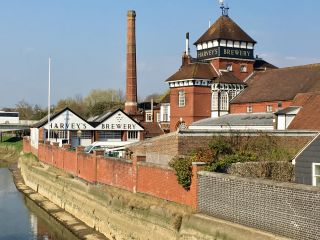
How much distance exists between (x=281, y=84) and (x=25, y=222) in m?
24.4

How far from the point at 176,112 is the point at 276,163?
28544 mm

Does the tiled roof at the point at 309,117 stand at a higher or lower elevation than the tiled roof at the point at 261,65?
lower

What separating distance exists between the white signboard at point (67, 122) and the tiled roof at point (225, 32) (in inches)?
596

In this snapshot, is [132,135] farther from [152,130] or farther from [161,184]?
[161,184]

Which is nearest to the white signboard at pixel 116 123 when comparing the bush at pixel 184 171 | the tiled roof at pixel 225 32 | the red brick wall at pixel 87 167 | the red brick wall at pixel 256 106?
the tiled roof at pixel 225 32

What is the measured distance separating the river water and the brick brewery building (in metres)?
16.8

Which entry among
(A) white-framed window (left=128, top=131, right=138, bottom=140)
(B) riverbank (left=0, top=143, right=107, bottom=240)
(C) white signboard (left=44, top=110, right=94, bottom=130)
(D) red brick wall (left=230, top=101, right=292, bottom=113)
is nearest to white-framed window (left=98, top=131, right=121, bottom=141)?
(A) white-framed window (left=128, top=131, right=138, bottom=140)

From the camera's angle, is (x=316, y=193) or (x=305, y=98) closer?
(x=316, y=193)

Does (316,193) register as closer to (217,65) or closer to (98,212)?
(98,212)

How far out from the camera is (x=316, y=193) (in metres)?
12.1

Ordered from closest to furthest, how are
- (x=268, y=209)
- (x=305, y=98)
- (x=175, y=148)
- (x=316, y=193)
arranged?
(x=316, y=193)
(x=268, y=209)
(x=175, y=148)
(x=305, y=98)

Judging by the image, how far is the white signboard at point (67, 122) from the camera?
5209 cm

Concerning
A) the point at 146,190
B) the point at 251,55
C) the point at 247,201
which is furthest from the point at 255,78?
the point at 247,201

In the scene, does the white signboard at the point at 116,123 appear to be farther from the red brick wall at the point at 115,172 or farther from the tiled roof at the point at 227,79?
the red brick wall at the point at 115,172
